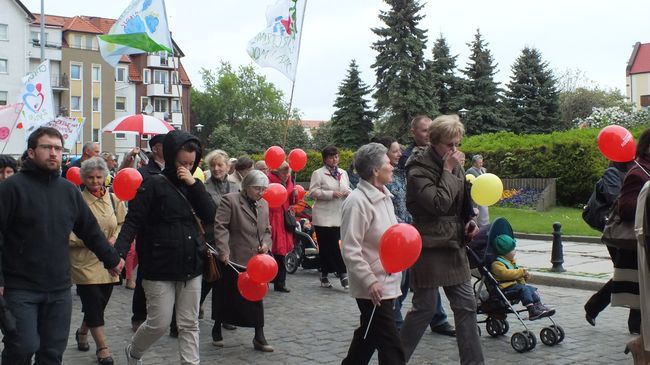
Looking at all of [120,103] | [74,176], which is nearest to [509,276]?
[74,176]

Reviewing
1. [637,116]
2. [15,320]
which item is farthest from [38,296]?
[637,116]

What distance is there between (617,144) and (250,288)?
3.63 meters

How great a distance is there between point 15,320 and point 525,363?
417cm

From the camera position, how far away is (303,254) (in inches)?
503

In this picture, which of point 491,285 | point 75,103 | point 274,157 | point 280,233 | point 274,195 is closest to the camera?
point 491,285

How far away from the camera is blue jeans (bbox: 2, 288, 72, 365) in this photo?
4.85m

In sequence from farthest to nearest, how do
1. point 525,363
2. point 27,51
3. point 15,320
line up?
point 27,51 → point 525,363 → point 15,320

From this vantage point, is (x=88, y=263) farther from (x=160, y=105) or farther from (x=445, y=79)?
(x=160, y=105)

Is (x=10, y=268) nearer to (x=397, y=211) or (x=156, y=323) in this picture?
(x=156, y=323)

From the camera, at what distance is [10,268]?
195 inches

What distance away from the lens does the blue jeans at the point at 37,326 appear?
15.9 ft

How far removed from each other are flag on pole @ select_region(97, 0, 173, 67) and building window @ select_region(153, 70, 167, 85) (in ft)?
264

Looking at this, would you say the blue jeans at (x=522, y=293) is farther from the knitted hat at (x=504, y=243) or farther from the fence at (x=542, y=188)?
→ the fence at (x=542, y=188)

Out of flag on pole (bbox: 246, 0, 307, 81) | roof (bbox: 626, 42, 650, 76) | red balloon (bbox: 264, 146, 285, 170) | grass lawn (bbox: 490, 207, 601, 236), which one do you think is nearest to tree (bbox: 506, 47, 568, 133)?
grass lawn (bbox: 490, 207, 601, 236)
